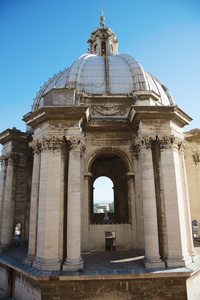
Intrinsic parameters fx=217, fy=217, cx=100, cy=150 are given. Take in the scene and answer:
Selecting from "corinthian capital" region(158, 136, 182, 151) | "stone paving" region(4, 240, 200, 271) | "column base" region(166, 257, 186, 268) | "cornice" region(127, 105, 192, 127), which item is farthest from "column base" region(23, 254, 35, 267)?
"cornice" region(127, 105, 192, 127)

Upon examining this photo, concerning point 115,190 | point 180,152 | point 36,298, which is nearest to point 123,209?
point 115,190

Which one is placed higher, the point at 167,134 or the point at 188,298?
the point at 167,134

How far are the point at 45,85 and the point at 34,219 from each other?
54.8 ft

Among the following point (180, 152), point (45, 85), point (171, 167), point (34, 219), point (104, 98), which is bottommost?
point (34, 219)

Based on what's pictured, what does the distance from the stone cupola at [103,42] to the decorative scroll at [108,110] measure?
45.2ft

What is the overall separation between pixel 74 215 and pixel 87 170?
16.3 feet

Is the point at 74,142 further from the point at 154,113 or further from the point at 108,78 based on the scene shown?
the point at 108,78

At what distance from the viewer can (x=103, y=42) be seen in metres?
30.9

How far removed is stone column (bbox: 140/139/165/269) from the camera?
43.7 ft

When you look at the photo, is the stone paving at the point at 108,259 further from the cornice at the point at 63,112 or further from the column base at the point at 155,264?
the cornice at the point at 63,112

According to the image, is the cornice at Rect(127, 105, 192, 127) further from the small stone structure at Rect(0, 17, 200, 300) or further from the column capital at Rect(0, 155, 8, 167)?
the column capital at Rect(0, 155, 8, 167)

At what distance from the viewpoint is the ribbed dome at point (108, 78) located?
20.9 m

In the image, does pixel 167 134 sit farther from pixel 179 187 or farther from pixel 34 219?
pixel 34 219

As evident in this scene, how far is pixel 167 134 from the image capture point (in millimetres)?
15219
